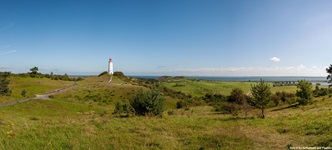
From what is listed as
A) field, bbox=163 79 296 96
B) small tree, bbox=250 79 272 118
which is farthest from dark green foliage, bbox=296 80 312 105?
field, bbox=163 79 296 96

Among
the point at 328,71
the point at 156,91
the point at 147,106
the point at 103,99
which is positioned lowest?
the point at 103,99

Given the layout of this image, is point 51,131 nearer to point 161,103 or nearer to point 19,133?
point 19,133

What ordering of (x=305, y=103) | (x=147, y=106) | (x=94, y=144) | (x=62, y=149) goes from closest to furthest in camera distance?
1. (x=62, y=149)
2. (x=94, y=144)
3. (x=147, y=106)
4. (x=305, y=103)

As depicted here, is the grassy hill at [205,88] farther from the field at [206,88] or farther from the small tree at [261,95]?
the small tree at [261,95]

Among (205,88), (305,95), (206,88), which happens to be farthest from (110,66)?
(305,95)

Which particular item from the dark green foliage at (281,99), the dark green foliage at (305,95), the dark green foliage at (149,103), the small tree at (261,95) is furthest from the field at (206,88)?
the dark green foliage at (149,103)

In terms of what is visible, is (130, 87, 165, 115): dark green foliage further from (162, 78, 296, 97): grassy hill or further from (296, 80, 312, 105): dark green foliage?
(162, 78, 296, 97): grassy hill

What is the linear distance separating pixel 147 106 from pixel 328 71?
59220 mm

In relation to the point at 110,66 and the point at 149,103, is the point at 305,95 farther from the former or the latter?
the point at 110,66

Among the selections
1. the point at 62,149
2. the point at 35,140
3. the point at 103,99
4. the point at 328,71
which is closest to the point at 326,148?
the point at 62,149

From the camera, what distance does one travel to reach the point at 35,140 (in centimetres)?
841

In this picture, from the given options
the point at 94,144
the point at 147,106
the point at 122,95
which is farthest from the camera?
the point at 122,95

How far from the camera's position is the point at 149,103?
22750mm

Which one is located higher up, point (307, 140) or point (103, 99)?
point (307, 140)
